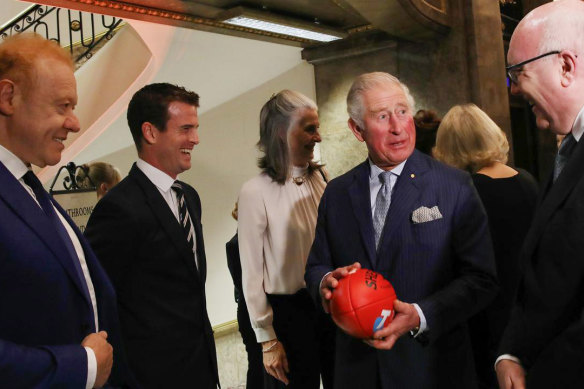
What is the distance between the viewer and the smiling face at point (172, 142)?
276 centimetres

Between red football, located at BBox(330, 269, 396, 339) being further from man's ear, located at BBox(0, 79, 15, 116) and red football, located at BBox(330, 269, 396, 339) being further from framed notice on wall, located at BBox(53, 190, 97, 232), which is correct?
framed notice on wall, located at BBox(53, 190, 97, 232)

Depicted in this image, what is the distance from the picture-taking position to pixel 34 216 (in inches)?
63.8

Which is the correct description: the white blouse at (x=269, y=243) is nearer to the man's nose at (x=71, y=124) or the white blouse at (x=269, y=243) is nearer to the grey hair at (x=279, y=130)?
the grey hair at (x=279, y=130)

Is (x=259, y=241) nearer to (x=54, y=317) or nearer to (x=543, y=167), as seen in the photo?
(x=54, y=317)

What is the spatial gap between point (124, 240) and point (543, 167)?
32.2ft

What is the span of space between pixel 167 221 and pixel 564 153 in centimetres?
163

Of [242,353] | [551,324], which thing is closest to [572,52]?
[551,324]

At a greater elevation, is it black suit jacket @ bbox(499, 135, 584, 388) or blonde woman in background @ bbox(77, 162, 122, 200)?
blonde woman in background @ bbox(77, 162, 122, 200)

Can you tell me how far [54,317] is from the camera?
63.4 inches

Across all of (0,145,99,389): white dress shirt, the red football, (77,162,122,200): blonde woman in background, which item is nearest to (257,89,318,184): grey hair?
the red football

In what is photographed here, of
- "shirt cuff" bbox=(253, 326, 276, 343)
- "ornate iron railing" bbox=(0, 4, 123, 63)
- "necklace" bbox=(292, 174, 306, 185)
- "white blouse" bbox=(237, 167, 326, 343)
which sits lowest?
"shirt cuff" bbox=(253, 326, 276, 343)

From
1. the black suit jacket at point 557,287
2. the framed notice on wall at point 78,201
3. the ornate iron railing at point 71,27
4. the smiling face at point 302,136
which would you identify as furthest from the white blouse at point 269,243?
the ornate iron railing at point 71,27

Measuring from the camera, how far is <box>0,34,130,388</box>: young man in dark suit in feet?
4.95

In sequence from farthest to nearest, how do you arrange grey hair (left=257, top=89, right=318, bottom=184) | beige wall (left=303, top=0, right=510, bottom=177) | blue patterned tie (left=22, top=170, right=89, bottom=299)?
beige wall (left=303, top=0, right=510, bottom=177) → grey hair (left=257, top=89, right=318, bottom=184) → blue patterned tie (left=22, top=170, right=89, bottom=299)
